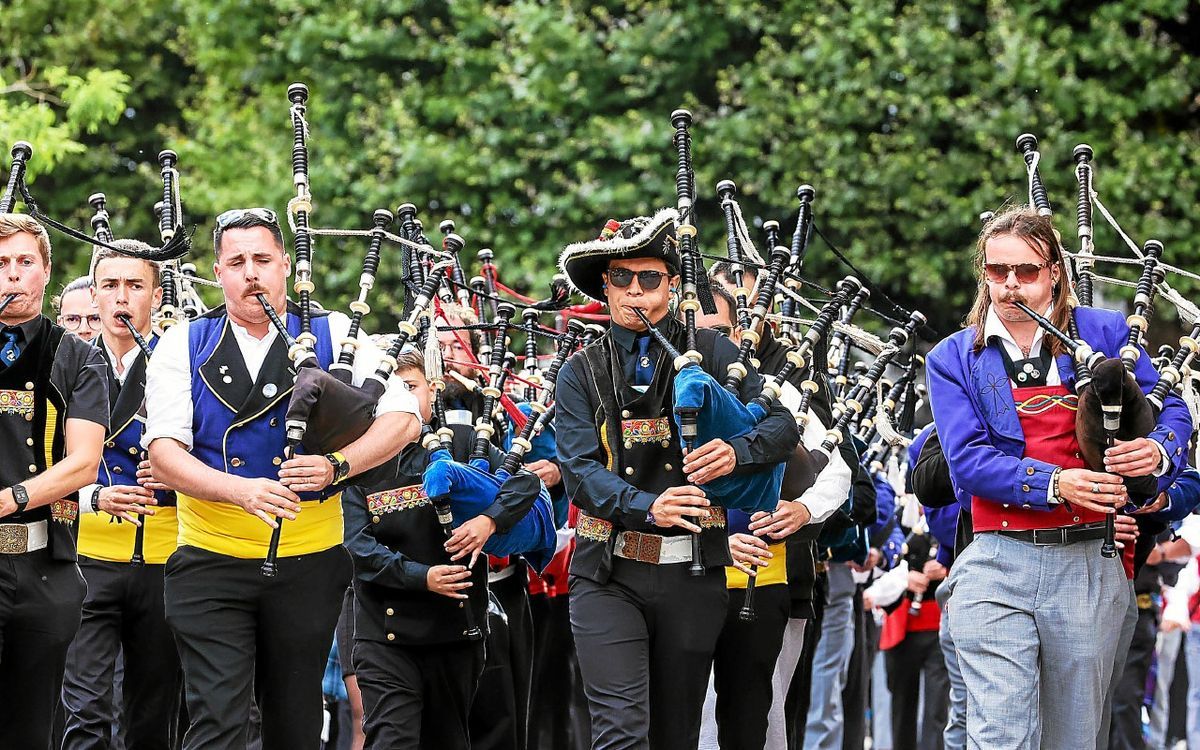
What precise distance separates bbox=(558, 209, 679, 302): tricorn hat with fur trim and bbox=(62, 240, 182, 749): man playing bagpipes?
1.85m

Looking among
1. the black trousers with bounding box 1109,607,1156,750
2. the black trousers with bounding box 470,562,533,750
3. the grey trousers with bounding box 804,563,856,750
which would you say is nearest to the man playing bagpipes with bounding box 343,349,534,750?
the black trousers with bounding box 470,562,533,750

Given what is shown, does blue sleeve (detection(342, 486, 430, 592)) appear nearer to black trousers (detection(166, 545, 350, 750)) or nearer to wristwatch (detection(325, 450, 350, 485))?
black trousers (detection(166, 545, 350, 750))

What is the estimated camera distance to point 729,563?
22.0 feet

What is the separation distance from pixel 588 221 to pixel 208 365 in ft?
42.9

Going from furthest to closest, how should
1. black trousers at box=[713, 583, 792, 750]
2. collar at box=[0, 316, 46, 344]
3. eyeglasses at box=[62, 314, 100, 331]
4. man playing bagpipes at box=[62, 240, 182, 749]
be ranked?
1. eyeglasses at box=[62, 314, 100, 331]
2. man playing bagpipes at box=[62, 240, 182, 749]
3. black trousers at box=[713, 583, 792, 750]
4. collar at box=[0, 316, 46, 344]

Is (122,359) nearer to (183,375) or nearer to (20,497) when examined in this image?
(183,375)

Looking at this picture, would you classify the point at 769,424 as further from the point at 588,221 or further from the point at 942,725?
the point at 588,221

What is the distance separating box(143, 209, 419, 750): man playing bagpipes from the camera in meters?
6.18

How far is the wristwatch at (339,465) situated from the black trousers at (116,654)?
172 cm

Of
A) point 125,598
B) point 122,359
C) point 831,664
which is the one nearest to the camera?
point 125,598

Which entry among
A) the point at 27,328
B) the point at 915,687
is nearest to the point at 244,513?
the point at 27,328

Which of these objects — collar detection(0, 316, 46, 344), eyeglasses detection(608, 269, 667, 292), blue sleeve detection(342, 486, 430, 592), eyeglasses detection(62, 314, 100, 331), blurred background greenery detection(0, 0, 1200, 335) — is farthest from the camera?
blurred background greenery detection(0, 0, 1200, 335)

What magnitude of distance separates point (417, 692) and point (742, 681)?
1.48m

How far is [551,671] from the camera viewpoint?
9.98m
